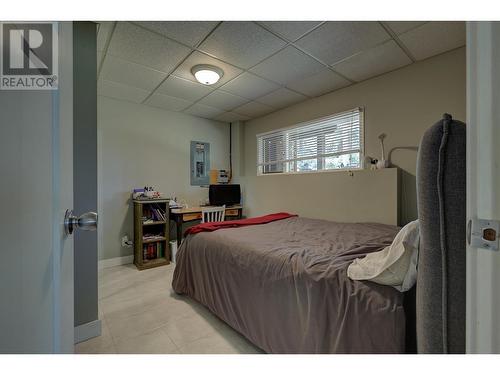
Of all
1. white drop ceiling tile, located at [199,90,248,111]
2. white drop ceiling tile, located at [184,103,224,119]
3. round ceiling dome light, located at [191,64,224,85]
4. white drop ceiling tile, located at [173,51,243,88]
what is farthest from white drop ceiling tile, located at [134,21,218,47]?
white drop ceiling tile, located at [184,103,224,119]

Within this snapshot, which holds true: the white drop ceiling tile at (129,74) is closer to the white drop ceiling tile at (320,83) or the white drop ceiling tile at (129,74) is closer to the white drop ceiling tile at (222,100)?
the white drop ceiling tile at (222,100)

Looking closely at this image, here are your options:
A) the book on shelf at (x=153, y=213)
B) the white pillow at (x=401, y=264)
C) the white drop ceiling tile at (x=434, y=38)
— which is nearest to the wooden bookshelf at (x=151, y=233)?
the book on shelf at (x=153, y=213)

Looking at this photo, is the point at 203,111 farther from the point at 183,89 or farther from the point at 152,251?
the point at 152,251

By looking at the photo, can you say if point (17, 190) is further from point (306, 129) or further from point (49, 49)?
point (306, 129)

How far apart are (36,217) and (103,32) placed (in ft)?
6.53

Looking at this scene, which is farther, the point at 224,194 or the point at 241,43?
the point at 224,194

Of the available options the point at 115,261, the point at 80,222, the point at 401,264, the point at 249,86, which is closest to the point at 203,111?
the point at 249,86

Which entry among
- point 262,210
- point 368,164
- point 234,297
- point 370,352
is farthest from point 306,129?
point 370,352

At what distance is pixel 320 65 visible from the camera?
2375 millimetres

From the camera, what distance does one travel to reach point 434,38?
1956mm

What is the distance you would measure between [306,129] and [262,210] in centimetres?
153

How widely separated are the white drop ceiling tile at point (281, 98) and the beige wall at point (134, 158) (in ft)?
4.37

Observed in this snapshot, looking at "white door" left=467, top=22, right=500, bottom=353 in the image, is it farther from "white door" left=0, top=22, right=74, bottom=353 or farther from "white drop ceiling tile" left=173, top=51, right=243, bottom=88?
"white drop ceiling tile" left=173, top=51, right=243, bottom=88

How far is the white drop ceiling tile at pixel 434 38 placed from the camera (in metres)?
1.81
